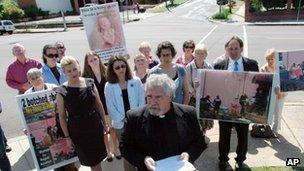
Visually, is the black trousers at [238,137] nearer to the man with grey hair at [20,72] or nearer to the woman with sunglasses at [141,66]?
the woman with sunglasses at [141,66]

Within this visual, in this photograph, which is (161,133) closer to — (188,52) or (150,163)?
(150,163)

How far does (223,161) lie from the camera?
6.05m

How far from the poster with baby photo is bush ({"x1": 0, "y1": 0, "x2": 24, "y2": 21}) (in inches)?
1921

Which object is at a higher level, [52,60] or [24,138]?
[52,60]

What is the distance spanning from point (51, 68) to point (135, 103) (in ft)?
6.38

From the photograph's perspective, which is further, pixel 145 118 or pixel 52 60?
pixel 52 60

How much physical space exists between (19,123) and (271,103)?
6.45m

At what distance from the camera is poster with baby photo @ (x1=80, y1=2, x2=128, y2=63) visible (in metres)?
7.52

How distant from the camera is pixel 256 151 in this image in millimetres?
6633

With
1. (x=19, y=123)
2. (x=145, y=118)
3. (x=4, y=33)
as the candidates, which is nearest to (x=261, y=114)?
(x=145, y=118)

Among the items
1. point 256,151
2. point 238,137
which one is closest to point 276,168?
point 256,151

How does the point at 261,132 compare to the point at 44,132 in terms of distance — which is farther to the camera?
the point at 261,132

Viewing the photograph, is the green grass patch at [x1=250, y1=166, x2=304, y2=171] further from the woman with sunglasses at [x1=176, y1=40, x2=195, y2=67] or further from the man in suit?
the woman with sunglasses at [x1=176, y1=40, x2=195, y2=67]

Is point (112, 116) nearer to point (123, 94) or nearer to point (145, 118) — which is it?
point (123, 94)
